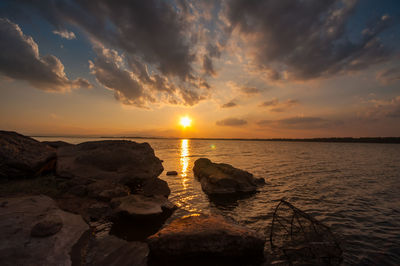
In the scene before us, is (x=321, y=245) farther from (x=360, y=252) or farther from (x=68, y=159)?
(x=68, y=159)

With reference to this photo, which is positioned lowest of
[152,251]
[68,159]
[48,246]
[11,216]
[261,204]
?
[261,204]

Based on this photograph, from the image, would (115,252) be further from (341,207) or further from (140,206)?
(341,207)

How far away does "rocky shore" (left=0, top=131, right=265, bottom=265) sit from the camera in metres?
5.59

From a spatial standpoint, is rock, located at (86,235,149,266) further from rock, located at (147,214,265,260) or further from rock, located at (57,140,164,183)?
rock, located at (57,140,164,183)

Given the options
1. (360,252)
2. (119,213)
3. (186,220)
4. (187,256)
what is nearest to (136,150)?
(119,213)

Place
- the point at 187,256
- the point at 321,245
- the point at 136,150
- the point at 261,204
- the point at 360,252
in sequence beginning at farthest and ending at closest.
→ the point at 136,150
the point at 261,204
the point at 360,252
the point at 321,245
the point at 187,256

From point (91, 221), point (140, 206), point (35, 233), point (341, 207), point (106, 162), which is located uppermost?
point (106, 162)

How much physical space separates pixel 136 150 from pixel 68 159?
5576mm

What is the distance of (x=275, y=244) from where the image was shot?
7203 millimetres

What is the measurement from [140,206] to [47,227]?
→ 4185 mm

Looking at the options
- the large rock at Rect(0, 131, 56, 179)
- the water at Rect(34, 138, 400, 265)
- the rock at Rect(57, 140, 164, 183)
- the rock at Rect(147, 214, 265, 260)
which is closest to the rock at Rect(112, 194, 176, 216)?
the water at Rect(34, 138, 400, 265)

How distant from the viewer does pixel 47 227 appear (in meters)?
5.84

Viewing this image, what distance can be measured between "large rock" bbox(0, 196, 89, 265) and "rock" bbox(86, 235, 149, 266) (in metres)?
0.76

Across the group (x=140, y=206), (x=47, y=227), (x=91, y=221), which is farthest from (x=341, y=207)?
(x=47, y=227)
